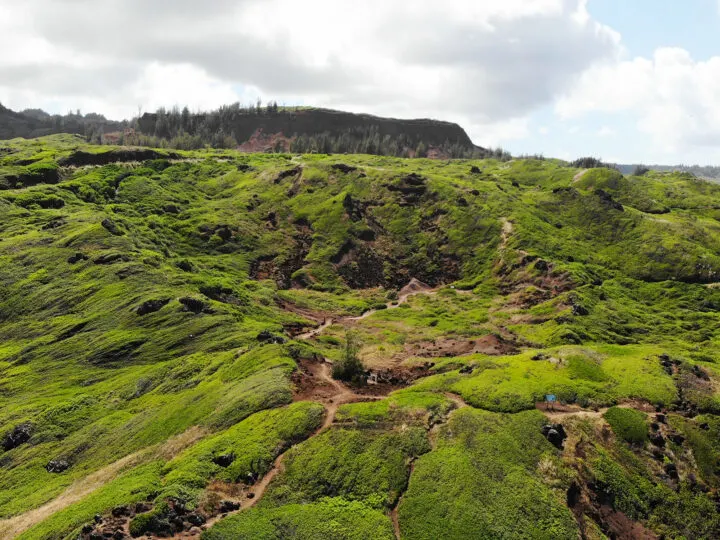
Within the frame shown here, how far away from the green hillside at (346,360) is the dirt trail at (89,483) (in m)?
0.24

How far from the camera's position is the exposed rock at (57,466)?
133ft

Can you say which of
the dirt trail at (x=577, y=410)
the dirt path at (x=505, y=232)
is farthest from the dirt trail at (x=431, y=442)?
the dirt path at (x=505, y=232)

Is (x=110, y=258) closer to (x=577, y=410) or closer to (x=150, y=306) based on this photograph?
(x=150, y=306)

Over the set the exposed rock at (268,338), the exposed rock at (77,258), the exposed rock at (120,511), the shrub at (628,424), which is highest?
the exposed rock at (77,258)

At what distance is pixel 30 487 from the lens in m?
38.6

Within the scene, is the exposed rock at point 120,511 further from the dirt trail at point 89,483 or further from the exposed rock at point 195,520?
the dirt trail at point 89,483

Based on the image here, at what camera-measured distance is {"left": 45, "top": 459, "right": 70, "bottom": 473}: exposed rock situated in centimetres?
4044

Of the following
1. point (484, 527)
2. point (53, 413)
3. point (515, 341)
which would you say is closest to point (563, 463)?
point (484, 527)

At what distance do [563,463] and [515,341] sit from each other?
39.2 m

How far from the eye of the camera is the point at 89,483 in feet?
118

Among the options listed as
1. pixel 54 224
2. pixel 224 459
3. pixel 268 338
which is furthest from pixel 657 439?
pixel 54 224

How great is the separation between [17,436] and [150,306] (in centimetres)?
2249

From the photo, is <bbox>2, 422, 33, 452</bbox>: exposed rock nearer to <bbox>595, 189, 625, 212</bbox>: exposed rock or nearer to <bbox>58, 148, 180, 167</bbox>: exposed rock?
<bbox>58, 148, 180, 167</bbox>: exposed rock

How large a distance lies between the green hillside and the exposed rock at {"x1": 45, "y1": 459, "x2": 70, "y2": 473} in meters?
0.15
